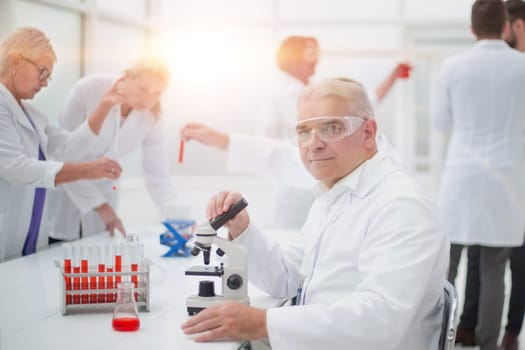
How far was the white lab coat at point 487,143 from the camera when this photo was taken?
2801mm

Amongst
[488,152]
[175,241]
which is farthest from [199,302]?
[488,152]

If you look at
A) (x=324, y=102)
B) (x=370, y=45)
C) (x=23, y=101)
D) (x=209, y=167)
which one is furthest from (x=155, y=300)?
(x=370, y=45)

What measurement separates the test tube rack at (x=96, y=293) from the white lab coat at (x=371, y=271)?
0.37m

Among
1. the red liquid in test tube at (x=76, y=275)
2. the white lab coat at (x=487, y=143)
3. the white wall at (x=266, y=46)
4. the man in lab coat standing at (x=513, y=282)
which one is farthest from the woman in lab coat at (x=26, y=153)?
the white wall at (x=266, y=46)

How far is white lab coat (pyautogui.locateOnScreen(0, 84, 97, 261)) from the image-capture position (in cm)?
199

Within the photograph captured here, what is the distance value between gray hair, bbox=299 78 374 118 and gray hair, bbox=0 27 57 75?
97 centimetres

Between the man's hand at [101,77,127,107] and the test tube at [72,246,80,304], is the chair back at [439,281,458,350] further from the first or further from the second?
the man's hand at [101,77,127,107]

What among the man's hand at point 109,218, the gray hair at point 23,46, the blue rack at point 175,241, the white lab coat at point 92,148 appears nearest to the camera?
the gray hair at point 23,46

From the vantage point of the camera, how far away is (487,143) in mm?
2852

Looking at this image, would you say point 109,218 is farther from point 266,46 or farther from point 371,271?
point 266,46

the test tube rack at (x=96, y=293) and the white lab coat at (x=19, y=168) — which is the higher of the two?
the white lab coat at (x=19, y=168)

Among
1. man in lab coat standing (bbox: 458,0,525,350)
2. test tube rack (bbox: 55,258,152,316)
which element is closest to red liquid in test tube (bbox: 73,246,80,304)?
test tube rack (bbox: 55,258,152,316)

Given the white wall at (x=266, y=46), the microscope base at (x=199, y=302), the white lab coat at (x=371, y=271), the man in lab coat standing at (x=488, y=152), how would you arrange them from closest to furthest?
the white lab coat at (x=371, y=271) → the microscope base at (x=199, y=302) → the man in lab coat standing at (x=488, y=152) → the white wall at (x=266, y=46)

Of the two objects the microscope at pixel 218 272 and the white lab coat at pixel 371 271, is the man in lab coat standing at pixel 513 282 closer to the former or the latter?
the white lab coat at pixel 371 271
